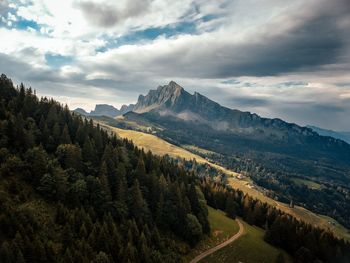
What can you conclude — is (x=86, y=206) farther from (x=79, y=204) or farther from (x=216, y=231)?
(x=216, y=231)

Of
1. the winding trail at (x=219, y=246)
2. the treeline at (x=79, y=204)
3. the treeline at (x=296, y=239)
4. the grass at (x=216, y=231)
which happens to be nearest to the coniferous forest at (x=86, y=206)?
the treeline at (x=79, y=204)

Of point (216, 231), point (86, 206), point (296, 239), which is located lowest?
point (296, 239)

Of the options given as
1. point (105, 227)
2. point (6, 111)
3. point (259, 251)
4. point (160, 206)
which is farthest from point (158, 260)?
point (6, 111)

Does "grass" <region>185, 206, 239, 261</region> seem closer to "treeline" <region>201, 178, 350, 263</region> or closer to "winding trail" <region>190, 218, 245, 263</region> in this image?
"winding trail" <region>190, 218, 245, 263</region>

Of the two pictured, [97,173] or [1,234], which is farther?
[97,173]

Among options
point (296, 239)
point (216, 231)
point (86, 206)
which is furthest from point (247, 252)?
point (86, 206)

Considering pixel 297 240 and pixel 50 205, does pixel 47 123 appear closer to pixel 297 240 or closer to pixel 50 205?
pixel 50 205
